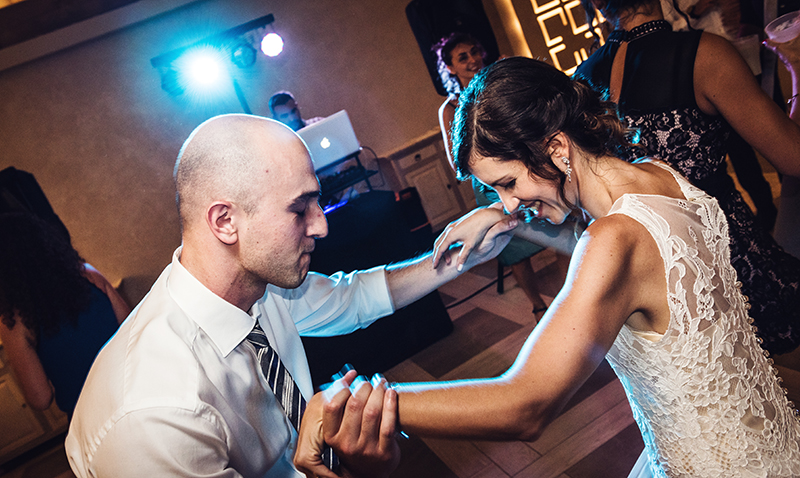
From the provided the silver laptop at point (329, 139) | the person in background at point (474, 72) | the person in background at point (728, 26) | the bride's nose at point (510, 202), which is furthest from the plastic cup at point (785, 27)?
the silver laptop at point (329, 139)

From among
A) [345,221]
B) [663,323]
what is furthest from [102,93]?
[663,323]

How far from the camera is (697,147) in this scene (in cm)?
143

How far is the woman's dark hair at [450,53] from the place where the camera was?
2.87 metres

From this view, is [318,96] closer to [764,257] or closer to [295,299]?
[295,299]

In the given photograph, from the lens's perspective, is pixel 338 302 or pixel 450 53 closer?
pixel 338 302

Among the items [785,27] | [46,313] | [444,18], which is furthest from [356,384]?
[444,18]

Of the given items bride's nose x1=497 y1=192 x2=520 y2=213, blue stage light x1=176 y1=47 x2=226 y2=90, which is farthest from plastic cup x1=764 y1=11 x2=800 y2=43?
blue stage light x1=176 y1=47 x2=226 y2=90

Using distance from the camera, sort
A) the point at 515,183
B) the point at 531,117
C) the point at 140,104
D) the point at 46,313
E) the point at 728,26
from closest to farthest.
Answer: the point at 531,117
the point at 515,183
the point at 46,313
the point at 728,26
the point at 140,104

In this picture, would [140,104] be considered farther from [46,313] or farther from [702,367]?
[702,367]

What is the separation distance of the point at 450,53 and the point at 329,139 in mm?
1415

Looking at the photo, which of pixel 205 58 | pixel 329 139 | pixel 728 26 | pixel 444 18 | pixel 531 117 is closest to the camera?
pixel 531 117

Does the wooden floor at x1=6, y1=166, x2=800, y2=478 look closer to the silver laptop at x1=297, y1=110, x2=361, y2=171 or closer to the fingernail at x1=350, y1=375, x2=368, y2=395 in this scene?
the fingernail at x1=350, y1=375, x2=368, y2=395

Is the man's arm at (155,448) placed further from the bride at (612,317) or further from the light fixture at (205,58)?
the light fixture at (205,58)

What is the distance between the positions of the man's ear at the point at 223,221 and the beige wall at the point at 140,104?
197 inches
